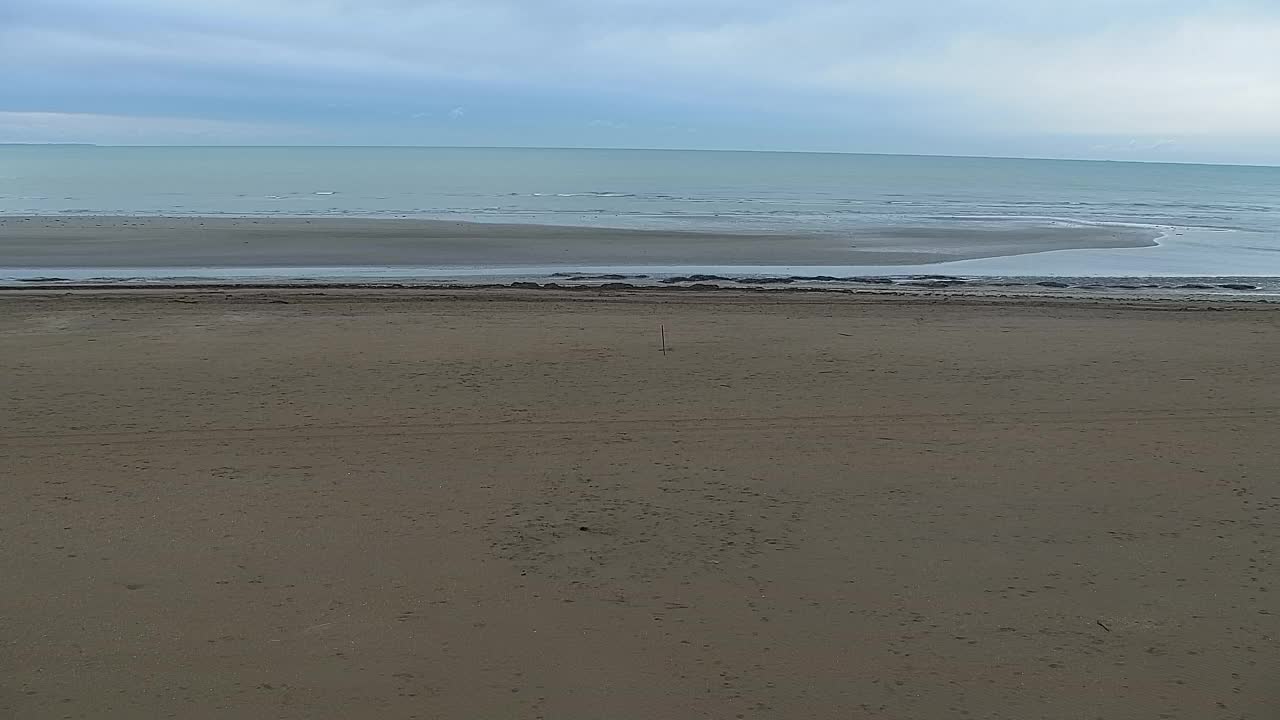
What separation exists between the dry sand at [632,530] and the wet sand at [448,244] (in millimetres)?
12223

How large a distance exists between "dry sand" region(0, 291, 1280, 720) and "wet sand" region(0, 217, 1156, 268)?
1222 centimetres

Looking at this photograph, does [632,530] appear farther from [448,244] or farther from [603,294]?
[448,244]

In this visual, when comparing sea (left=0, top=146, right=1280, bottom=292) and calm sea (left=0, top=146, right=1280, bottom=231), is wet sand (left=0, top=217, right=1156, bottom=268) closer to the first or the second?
sea (left=0, top=146, right=1280, bottom=292)

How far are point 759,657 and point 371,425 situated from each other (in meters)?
4.77

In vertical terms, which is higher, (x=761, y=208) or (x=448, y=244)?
(x=761, y=208)

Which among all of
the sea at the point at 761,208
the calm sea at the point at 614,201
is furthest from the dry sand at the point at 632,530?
the calm sea at the point at 614,201

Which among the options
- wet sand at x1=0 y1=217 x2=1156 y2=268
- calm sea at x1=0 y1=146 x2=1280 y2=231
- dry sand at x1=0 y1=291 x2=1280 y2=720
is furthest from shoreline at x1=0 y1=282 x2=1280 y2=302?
calm sea at x1=0 y1=146 x2=1280 y2=231

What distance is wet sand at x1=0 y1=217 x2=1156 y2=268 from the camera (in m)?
23.4

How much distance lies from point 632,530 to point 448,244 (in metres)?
21.7

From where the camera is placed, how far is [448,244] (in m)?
26.9

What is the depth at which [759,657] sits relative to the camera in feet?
15.1

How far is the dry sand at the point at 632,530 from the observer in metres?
4.41

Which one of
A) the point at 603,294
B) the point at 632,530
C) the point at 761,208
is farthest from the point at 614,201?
the point at 632,530

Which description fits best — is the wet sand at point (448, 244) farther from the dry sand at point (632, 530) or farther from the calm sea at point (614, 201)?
the dry sand at point (632, 530)
